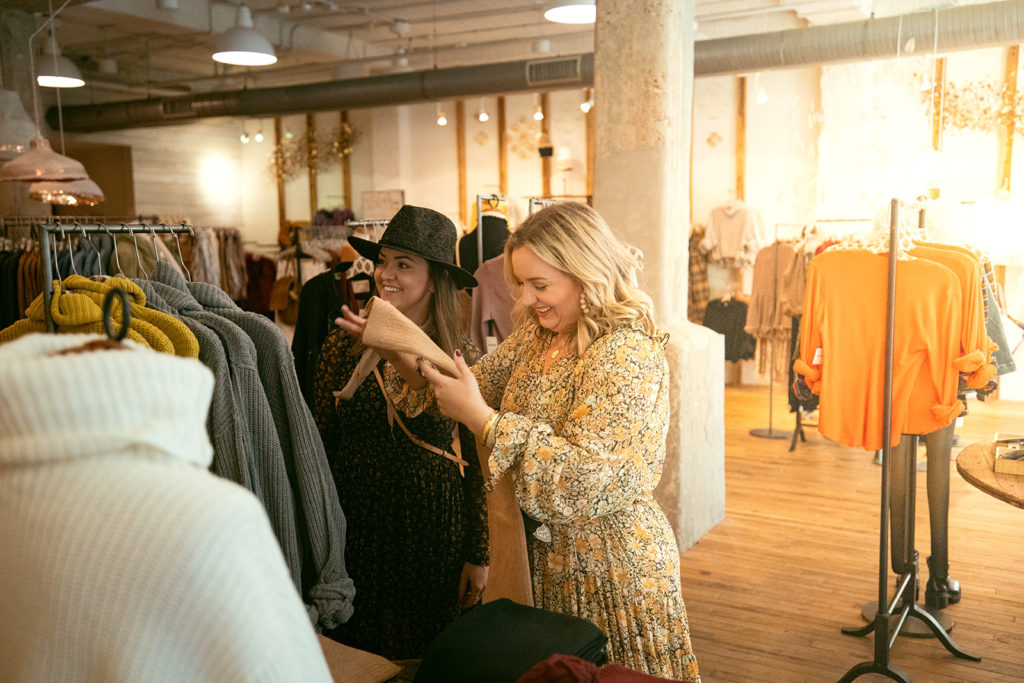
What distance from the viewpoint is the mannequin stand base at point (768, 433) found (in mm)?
7028

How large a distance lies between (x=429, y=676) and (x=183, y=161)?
489 inches

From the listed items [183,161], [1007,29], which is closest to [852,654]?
[1007,29]

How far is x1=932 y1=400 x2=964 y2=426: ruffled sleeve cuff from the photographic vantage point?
3.26 meters

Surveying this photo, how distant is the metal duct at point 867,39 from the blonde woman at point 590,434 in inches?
210

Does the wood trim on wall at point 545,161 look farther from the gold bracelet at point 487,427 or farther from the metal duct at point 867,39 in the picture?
the gold bracelet at point 487,427

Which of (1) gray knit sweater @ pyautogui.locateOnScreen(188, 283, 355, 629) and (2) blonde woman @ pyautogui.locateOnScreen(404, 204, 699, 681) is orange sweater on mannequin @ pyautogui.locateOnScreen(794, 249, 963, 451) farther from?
(1) gray knit sweater @ pyautogui.locateOnScreen(188, 283, 355, 629)

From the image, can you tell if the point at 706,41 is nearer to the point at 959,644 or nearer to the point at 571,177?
the point at 571,177

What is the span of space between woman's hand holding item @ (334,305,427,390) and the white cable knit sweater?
107cm

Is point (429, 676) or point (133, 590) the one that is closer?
point (133, 590)

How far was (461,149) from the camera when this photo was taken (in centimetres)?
1130

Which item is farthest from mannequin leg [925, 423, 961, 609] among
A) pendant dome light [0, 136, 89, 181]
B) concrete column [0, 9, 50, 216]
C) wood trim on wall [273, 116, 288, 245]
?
wood trim on wall [273, 116, 288, 245]

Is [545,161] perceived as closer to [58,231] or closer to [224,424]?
[58,231]

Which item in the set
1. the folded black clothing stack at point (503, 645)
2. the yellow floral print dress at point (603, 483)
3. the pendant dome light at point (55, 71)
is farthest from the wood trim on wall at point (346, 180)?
the folded black clothing stack at point (503, 645)

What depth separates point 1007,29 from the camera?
5887 millimetres
